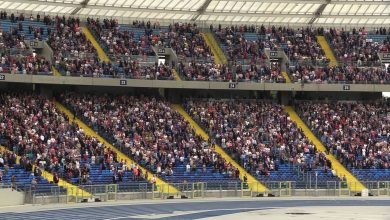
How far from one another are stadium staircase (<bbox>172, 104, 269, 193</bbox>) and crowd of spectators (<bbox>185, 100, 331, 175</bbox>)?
0.31 m

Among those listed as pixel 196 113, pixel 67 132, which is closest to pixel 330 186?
pixel 196 113

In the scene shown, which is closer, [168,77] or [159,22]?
[168,77]

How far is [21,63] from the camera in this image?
59219 mm

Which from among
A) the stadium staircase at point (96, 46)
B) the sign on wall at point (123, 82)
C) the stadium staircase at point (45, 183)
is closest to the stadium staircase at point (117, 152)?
the sign on wall at point (123, 82)

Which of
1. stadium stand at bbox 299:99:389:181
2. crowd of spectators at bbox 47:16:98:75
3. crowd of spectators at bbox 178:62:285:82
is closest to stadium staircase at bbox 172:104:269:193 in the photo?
crowd of spectators at bbox 178:62:285:82

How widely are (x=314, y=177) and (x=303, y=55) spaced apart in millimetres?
17432

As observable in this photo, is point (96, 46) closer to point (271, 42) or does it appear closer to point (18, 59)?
point (18, 59)

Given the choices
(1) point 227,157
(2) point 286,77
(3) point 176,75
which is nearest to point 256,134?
(1) point 227,157

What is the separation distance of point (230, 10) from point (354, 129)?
15.8m

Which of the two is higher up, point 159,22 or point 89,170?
point 159,22

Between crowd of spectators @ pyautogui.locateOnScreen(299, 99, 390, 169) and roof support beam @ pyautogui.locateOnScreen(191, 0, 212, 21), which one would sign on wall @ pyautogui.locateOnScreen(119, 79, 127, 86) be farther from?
crowd of spectators @ pyautogui.locateOnScreen(299, 99, 390, 169)

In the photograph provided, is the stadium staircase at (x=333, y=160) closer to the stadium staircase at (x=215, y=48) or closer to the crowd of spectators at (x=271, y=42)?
the crowd of spectators at (x=271, y=42)

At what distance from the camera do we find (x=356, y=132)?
63.7 metres

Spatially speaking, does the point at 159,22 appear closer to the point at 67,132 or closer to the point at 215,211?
the point at 67,132
